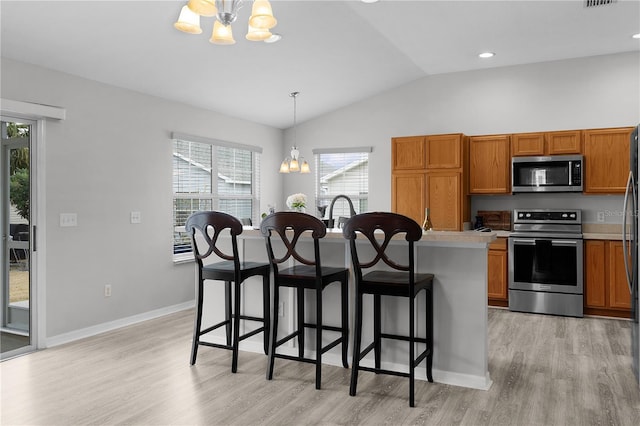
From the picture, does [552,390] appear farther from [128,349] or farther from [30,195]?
[30,195]

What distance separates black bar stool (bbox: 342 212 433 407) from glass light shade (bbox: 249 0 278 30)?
1.19m

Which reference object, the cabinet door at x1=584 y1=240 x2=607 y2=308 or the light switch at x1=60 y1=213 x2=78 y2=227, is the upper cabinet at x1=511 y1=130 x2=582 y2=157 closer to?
the cabinet door at x1=584 y1=240 x2=607 y2=308

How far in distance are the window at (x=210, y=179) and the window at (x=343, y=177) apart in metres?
0.95

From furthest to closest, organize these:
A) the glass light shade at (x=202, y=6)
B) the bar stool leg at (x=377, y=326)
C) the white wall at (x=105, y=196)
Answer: the white wall at (x=105, y=196) → the bar stool leg at (x=377, y=326) → the glass light shade at (x=202, y=6)

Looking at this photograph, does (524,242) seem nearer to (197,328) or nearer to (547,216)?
(547,216)

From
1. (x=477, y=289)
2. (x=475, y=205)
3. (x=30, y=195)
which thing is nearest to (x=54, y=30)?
(x=30, y=195)

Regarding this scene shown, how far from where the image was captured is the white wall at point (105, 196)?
13.5 ft

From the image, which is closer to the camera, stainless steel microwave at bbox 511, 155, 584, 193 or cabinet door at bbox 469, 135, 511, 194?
stainless steel microwave at bbox 511, 155, 584, 193

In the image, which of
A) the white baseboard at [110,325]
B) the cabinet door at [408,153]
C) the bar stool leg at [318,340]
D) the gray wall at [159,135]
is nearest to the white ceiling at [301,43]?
the gray wall at [159,135]

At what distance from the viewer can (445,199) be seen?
19.1 feet

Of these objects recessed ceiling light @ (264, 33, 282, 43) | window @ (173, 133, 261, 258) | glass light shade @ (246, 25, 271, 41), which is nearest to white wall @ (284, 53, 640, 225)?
window @ (173, 133, 261, 258)

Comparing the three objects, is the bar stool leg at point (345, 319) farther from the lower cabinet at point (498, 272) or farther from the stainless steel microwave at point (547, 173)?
the stainless steel microwave at point (547, 173)

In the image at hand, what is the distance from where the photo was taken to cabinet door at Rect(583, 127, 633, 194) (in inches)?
206

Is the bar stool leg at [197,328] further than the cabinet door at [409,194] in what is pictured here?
No
